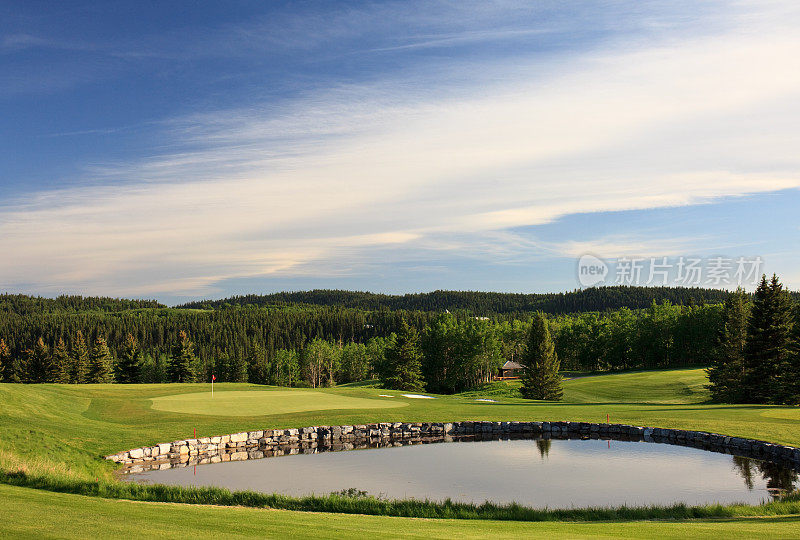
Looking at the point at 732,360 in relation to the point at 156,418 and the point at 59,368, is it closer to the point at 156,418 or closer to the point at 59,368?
the point at 156,418

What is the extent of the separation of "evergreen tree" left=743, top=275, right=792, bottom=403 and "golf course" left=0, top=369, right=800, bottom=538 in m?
7.39

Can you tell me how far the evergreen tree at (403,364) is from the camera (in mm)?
65062

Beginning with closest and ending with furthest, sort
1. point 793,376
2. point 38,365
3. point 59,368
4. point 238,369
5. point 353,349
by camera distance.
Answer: point 793,376, point 59,368, point 38,365, point 238,369, point 353,349

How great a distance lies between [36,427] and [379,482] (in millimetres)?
13061

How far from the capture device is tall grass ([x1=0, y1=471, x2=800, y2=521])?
42.5ft

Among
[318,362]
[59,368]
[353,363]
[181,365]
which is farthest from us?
[353,363]

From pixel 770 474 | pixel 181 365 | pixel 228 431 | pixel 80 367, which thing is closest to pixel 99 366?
pixel 80 367

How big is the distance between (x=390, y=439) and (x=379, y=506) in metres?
13.5

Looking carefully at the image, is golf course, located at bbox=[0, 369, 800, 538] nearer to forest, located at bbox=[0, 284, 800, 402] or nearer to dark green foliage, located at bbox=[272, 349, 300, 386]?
forest, located at bbox=[0, 284, 800, 402]

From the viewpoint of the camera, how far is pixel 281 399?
115ft

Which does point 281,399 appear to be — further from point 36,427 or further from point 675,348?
point 675,348

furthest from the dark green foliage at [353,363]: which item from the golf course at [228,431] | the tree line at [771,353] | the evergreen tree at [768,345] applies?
the evergreen tree at [768,345]

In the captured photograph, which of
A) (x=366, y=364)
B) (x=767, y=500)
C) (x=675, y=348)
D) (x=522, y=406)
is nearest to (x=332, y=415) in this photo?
(x=522, y=406)

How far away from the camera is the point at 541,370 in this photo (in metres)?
52.2
